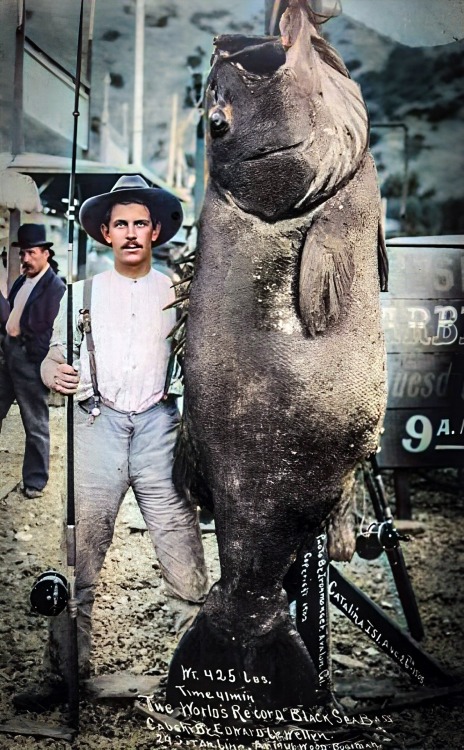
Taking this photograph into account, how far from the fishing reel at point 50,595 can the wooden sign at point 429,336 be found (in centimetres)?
137

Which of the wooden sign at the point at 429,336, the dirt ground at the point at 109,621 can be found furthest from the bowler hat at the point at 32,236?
the wooden sign at the point at 429,336

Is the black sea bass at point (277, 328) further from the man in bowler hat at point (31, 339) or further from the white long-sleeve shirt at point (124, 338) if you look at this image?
the man in bowler hat at point (31, 339)

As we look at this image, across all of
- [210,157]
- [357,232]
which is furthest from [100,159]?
[357,232]

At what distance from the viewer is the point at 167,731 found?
2346 mm

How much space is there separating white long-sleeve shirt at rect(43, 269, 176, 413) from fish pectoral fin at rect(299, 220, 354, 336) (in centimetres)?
52

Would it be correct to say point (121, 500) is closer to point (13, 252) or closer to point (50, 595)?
point (50, 595)

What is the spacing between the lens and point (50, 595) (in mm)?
2363

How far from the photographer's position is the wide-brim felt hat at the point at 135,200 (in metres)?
2.36

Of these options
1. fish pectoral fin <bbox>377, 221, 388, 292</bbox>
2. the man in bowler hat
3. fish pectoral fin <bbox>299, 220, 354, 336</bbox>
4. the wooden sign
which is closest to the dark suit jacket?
the man in bowler hat

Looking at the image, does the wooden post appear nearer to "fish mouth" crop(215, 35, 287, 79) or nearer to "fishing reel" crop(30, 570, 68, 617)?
"fish mouth" crop(215, 35, 287, 79)

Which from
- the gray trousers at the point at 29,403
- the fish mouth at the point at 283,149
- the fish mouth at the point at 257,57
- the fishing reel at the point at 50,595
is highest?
the fish mouth at the point at 257,57

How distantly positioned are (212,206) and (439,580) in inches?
63.9

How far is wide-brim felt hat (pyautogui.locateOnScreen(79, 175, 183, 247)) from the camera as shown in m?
2.36

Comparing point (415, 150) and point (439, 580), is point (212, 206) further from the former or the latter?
point (439, 580)
